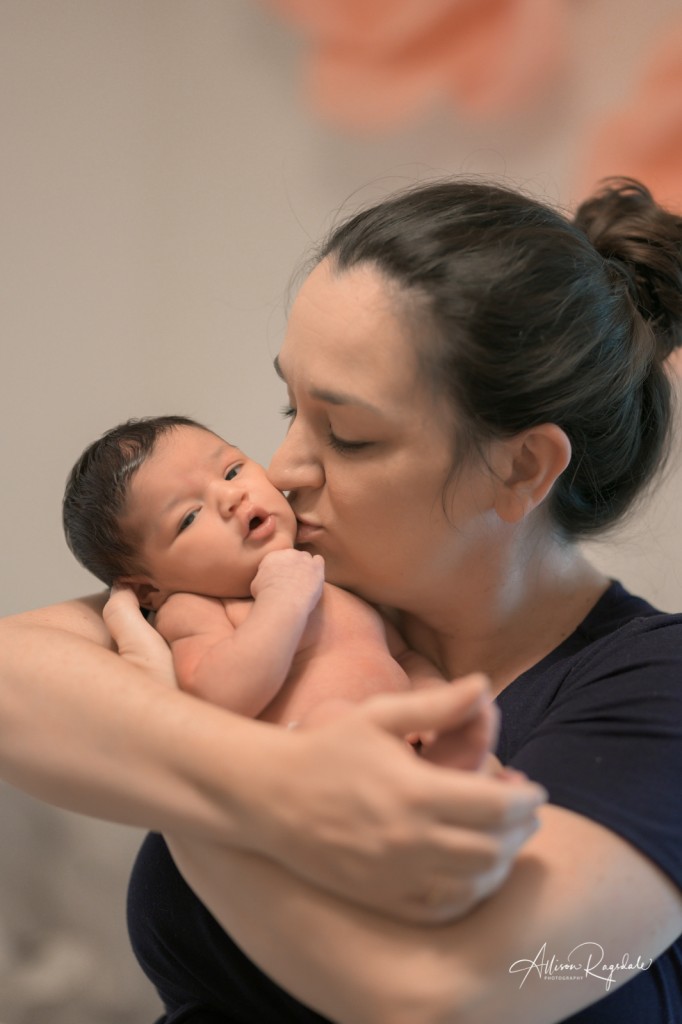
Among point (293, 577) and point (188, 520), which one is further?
point (188, 520)

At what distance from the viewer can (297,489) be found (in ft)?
5.01

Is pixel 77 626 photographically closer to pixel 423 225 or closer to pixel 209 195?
pixel 423 225

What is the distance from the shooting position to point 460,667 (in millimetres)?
1644

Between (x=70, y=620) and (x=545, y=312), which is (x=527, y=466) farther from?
(x=70, y=620)

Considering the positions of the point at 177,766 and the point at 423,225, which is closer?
the point at 177,766

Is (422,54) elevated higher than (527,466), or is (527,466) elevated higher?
(422,54)

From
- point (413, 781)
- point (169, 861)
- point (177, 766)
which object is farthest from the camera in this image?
point (169, 861)

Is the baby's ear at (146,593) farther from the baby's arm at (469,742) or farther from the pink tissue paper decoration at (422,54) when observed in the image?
the pink tissue paper decoration at (422,54)

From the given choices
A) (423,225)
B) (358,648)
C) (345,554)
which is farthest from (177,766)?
(423,225)

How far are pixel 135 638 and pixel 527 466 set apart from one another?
57 centimetres

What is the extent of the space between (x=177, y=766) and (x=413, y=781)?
0.90ft

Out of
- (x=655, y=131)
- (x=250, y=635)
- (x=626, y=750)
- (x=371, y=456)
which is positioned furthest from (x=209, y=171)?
(x=626, y=750)

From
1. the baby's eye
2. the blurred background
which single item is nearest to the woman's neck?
the baby's eye
